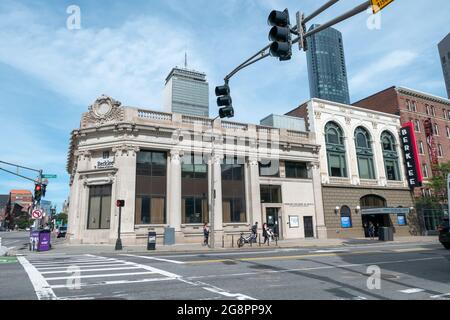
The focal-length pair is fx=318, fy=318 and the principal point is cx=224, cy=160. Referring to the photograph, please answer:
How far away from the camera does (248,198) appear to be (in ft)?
103

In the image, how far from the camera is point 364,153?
38812 mm

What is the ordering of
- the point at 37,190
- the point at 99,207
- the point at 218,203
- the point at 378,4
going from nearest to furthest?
1. the point at 378,4
2. the point at 37,190
3. the point at 99,207
4. the point at 218,203

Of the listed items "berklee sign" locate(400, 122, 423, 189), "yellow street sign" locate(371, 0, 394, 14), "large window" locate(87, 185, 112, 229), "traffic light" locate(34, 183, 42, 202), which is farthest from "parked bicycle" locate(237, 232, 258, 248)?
"berklee sign" locate(400, 122, 423, 189)

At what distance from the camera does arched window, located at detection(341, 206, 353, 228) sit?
115ft

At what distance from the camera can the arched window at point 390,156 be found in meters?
40.3

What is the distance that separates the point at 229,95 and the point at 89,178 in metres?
21.1

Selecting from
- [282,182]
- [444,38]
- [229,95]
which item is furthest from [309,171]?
[444,38]

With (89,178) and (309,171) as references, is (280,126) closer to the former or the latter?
(309,171)

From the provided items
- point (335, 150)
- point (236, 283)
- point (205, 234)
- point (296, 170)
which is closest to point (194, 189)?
point (205, 234)

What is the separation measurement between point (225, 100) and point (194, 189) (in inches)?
778

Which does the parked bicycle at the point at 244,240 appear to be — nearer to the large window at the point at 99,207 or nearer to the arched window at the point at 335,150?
the large window at the point at 99,207

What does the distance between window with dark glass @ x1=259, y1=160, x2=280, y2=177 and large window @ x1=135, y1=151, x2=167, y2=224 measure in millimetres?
10027

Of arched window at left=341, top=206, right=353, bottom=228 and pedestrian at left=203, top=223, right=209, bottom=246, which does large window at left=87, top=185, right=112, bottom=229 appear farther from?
arched window at left=341, top=206, right=353, bottom=228

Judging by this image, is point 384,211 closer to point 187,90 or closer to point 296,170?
point 296,170
